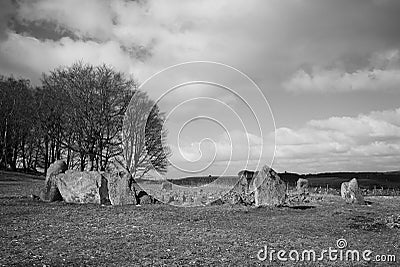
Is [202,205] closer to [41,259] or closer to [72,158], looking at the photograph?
[41,259]

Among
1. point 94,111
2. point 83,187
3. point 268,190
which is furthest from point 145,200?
point 94,111

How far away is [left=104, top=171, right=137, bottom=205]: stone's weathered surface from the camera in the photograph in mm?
18391

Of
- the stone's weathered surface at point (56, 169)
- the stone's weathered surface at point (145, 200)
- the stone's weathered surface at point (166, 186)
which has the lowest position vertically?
the stone's weathered surface at point (145, 200)

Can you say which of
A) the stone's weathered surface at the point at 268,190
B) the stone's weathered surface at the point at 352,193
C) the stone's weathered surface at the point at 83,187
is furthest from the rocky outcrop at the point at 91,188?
the stone's weathered surface at the point at 352,193

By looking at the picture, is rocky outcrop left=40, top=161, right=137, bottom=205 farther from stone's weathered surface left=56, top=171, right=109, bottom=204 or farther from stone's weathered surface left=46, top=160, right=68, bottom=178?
stone's weathered surface left=46, top=160, right=68, bottom=178

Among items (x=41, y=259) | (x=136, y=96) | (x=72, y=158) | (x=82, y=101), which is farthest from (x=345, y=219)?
(x=72, y=158)

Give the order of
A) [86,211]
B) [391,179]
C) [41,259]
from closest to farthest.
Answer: [41,259]
[86,211]
[391,179]

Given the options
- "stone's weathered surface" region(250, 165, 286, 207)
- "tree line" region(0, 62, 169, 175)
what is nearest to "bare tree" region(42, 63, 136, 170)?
"tree line" region(0, 62, 169, 175)

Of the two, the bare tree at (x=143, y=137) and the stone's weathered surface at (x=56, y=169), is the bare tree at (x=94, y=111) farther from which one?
the stone's weathered surface at (x=56, y=169)

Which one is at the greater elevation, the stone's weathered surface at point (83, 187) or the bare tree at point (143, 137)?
the bare tree at point (143, 137)

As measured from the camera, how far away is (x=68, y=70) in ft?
120

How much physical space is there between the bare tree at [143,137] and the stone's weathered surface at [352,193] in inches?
560

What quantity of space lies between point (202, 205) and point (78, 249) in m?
10.4

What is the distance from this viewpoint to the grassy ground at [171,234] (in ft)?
27.7
